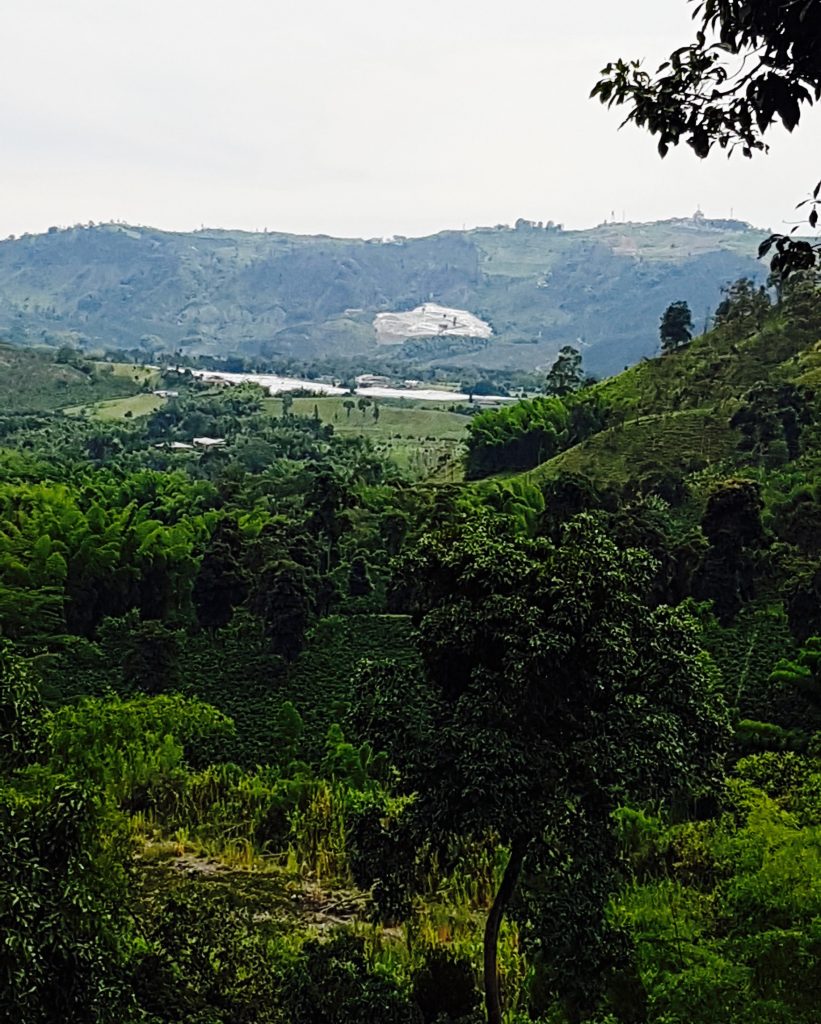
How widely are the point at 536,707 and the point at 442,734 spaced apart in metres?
0.59

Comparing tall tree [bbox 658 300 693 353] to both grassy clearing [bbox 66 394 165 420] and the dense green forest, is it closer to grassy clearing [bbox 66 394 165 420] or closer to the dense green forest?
the dense green forest

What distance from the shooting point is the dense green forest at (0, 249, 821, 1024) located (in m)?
6.53

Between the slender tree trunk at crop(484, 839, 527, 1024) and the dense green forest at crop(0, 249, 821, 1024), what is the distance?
0.11ft

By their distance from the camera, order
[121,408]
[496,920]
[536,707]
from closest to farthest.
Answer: [536,707], [496,920], [121,408]

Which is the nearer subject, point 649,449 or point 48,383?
point 649,449

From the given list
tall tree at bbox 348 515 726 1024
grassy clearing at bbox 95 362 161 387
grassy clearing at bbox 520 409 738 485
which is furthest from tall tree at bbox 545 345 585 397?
grassy clearing at bbox 95 362 161 387

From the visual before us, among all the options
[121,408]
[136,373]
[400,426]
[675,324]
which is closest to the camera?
[675,324]

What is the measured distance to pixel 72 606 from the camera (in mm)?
24328

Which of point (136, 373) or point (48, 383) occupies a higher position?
point (136, 373)

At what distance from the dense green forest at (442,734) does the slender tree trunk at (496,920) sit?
1.3 inches

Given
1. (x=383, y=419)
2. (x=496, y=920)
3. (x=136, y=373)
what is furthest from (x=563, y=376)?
(x=136, y=373)

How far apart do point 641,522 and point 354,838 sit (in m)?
13.9

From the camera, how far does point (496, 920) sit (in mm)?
7074

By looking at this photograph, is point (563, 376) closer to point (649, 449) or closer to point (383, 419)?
point (649, 449)
